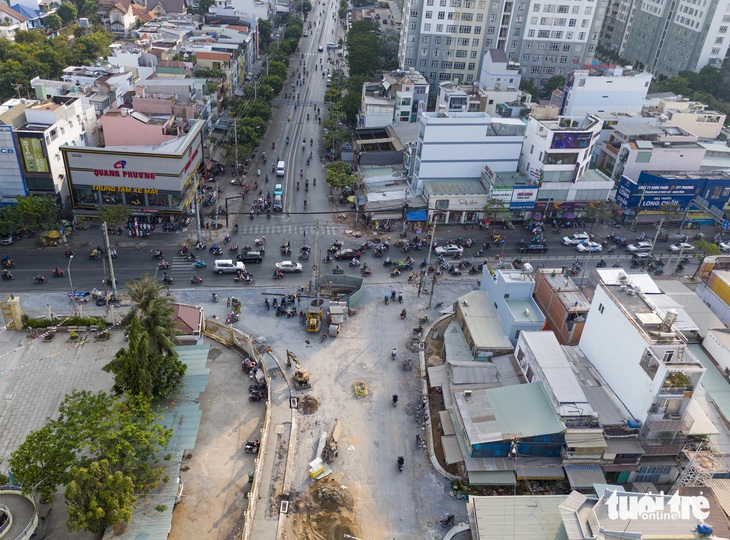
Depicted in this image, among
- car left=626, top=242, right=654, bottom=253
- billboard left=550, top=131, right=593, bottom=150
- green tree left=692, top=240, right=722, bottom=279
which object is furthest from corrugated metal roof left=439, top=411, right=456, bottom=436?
billboard left=550, top=131, right=593, bottom=150

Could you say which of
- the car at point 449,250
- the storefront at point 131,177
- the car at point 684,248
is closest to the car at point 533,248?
the car at point 449,250

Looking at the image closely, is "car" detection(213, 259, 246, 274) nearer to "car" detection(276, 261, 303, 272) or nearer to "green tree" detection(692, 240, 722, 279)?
"car" detection(276, 261, 303, 272)

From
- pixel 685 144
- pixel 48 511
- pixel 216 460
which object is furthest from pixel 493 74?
pixel 48 511

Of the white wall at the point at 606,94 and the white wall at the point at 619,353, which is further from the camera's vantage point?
the white wall at the point at 606,94

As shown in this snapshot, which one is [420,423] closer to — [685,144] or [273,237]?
[273,237]

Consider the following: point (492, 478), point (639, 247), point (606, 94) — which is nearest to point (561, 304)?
point (492, 478)

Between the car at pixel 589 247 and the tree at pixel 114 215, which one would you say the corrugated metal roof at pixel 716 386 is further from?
the tree at pixel 114 215
